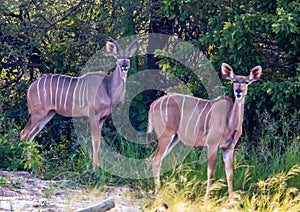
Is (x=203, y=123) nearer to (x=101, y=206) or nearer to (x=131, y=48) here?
(x=131, y=48)

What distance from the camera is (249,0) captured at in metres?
6.77


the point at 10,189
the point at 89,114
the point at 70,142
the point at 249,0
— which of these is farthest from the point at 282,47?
the point at 10,189

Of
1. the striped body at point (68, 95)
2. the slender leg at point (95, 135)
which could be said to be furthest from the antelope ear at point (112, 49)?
the slender leg at point (95, 135)

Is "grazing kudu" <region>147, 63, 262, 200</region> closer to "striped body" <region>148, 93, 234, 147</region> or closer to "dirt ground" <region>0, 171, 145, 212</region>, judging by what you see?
"striped body" <region>148, 93, 234, 147</region>

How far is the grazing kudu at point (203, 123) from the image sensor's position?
18.7 ft

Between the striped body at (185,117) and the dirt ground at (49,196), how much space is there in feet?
2.46

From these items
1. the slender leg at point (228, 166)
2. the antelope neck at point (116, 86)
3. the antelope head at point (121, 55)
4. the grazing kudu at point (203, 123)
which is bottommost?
the slender leg at point (228, 166)

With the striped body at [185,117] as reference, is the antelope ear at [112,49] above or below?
above

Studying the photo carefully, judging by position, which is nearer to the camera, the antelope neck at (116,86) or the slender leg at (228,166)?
the slender leg at (228,166)

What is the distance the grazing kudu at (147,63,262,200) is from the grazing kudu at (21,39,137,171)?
2.92 feet

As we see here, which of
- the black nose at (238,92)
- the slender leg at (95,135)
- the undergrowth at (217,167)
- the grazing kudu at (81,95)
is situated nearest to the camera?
the black nose at (238,92)

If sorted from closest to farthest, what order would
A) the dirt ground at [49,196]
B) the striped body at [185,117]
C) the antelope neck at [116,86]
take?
the dirt ground at [49,196], the striped body at [185,117], the antelope neck at [116,86]

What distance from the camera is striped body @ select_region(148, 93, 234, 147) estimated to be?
19.8 feet

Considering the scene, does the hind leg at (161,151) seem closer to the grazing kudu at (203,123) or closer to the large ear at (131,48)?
the grazing kudu at (203,123)
